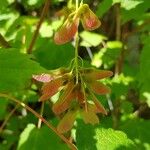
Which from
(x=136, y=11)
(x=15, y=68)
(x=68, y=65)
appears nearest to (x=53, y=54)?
(x=68, y=65)

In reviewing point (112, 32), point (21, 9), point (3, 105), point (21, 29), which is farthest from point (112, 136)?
point (112, 32)

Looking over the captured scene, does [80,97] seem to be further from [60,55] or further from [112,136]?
[60,55]

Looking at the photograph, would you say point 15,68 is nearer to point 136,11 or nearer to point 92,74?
point 92,74

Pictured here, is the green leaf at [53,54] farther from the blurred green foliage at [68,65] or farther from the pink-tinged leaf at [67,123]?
the pink-tinged leaf at [67,123]

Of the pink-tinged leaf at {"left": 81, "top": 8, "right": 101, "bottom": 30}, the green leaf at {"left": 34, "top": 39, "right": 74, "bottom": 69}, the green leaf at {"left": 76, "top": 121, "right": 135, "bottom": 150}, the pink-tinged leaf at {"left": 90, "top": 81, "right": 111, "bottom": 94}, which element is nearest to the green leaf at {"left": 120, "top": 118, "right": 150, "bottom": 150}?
the green leaf at {"left": 34, "top": 39, "right": 74, "bottom": 69}

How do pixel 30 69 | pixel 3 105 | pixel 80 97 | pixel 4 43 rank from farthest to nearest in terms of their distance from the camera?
pixel 3 105 → pixel 4 43 → pixel 30 69 → pixel 80 97

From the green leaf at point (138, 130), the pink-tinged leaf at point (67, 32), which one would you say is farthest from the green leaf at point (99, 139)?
the green leaf at point (138, 130)

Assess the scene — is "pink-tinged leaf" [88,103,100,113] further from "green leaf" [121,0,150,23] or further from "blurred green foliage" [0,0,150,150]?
"green leaf" [121,0,150,23]
